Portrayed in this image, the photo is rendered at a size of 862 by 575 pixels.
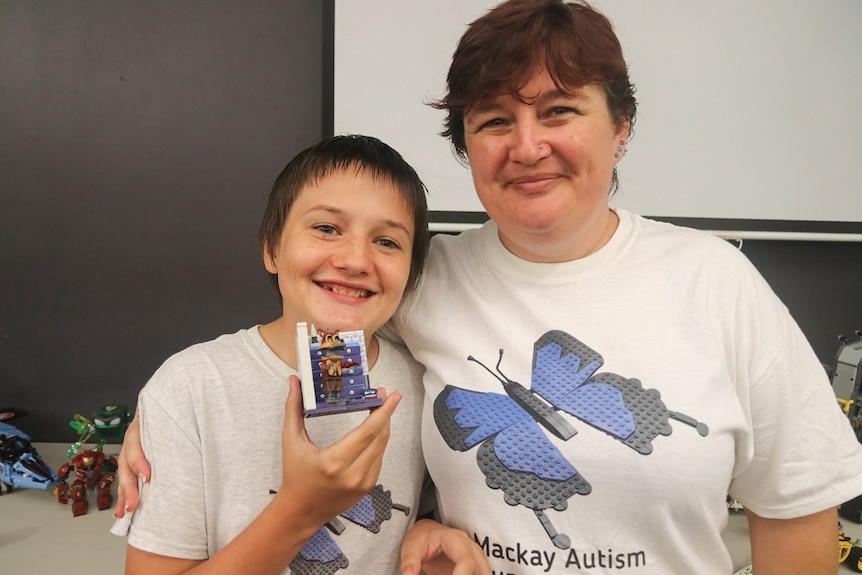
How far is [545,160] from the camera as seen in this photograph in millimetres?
796

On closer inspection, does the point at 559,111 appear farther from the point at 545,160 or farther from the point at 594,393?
the point at 594,393

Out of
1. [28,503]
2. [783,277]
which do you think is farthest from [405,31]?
[28,503]

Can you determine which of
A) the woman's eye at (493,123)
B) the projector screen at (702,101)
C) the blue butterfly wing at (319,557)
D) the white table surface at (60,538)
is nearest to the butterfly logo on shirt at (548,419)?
the blue butterfly wing at (319,557)

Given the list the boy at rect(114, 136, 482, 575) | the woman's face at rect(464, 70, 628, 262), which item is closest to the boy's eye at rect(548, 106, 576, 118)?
the woman's face at rect(464, 70, 628, 262)

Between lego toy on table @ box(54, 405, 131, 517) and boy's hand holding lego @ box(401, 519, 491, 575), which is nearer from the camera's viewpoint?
boy's hand holding lego @ box(401, 519, 491, 575)

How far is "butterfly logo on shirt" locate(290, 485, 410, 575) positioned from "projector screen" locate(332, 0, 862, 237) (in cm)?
114

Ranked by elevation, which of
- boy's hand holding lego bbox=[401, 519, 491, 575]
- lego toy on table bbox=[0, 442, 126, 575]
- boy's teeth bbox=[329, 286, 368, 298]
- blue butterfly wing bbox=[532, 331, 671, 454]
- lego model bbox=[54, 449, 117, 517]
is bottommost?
lego toy on table bbox=[0, 442, 126, 575]

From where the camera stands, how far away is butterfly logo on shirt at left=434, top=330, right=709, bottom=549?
755mm

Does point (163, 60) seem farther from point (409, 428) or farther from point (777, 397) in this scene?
point (777, 397)

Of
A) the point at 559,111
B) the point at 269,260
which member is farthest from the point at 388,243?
the point at 559,111

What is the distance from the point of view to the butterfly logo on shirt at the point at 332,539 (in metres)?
0.82

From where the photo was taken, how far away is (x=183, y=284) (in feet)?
5.81

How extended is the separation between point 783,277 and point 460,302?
1.63 m

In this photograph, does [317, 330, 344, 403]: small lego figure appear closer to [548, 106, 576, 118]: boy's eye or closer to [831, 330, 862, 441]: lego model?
[548, 106, 576, 118]: boy's eye
